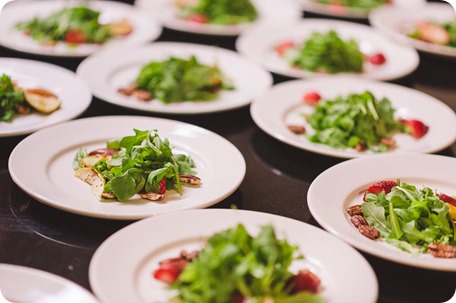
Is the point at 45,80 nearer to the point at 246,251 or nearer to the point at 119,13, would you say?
the point at 119,13

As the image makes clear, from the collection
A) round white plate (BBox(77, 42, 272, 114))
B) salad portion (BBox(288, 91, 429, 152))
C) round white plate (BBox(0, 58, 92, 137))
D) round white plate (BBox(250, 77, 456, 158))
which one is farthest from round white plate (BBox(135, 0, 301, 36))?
salad portion (BBox(288, 91, 429, 152))

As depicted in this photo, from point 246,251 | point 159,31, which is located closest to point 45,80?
point 159,31

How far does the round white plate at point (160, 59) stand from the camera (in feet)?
10.2

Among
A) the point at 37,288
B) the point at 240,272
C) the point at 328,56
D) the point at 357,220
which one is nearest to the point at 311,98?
the point at 328,56

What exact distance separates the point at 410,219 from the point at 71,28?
2.33 meters

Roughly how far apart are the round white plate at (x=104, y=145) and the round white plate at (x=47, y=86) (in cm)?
18

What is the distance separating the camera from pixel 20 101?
9.82 ft

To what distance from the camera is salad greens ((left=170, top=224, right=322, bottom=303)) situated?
1783 mm

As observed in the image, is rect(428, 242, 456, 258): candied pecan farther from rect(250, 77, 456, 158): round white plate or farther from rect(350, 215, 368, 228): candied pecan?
rect(250, 77, 456, 158): round white plate

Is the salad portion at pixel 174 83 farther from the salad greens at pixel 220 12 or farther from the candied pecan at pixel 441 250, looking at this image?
the candied pecan at pixel 441 250

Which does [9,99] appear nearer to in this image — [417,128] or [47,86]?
[47,86]

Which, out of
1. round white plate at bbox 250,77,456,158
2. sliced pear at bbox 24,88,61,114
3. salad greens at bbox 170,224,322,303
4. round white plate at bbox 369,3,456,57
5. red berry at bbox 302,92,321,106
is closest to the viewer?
salad greens at bbox 170,224,322,303

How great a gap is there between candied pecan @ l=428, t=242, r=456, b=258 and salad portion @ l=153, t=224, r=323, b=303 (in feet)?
1.55

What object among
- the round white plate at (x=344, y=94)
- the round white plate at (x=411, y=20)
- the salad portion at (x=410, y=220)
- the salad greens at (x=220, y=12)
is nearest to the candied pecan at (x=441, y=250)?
the salad portion at (x=410, y=220)
